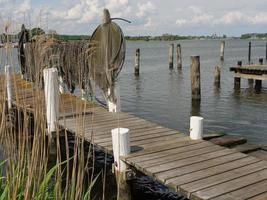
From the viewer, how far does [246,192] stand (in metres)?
4.98

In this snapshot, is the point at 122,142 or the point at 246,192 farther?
the point at 122,142

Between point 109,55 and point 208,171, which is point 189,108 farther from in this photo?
point 208,171

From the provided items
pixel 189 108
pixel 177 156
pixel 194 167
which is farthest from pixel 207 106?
pixel 194 167

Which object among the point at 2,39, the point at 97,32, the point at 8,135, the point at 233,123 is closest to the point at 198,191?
the point at 8,135

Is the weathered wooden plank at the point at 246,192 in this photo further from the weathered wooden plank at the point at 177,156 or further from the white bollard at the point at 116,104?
the white bollard at the point at 116,104

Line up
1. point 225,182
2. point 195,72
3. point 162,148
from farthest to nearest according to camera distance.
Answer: point 195,72
point 162,148
point 225,182

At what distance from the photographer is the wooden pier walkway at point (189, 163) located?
196 inches

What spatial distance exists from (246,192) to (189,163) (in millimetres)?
1272

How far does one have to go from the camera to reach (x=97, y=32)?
32.2 feet

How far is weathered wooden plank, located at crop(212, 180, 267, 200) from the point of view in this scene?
484cm

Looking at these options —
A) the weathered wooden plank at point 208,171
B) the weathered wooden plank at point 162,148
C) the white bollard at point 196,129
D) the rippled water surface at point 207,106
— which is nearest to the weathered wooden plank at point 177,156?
the weathered wooden plank at point 162,148

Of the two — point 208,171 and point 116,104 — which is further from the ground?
point 116,104

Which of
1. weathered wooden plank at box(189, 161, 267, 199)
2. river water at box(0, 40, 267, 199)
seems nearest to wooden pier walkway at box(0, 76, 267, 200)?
weathered wooden plank at box(189, 161, 267, 199)

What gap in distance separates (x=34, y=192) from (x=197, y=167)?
3.24m
